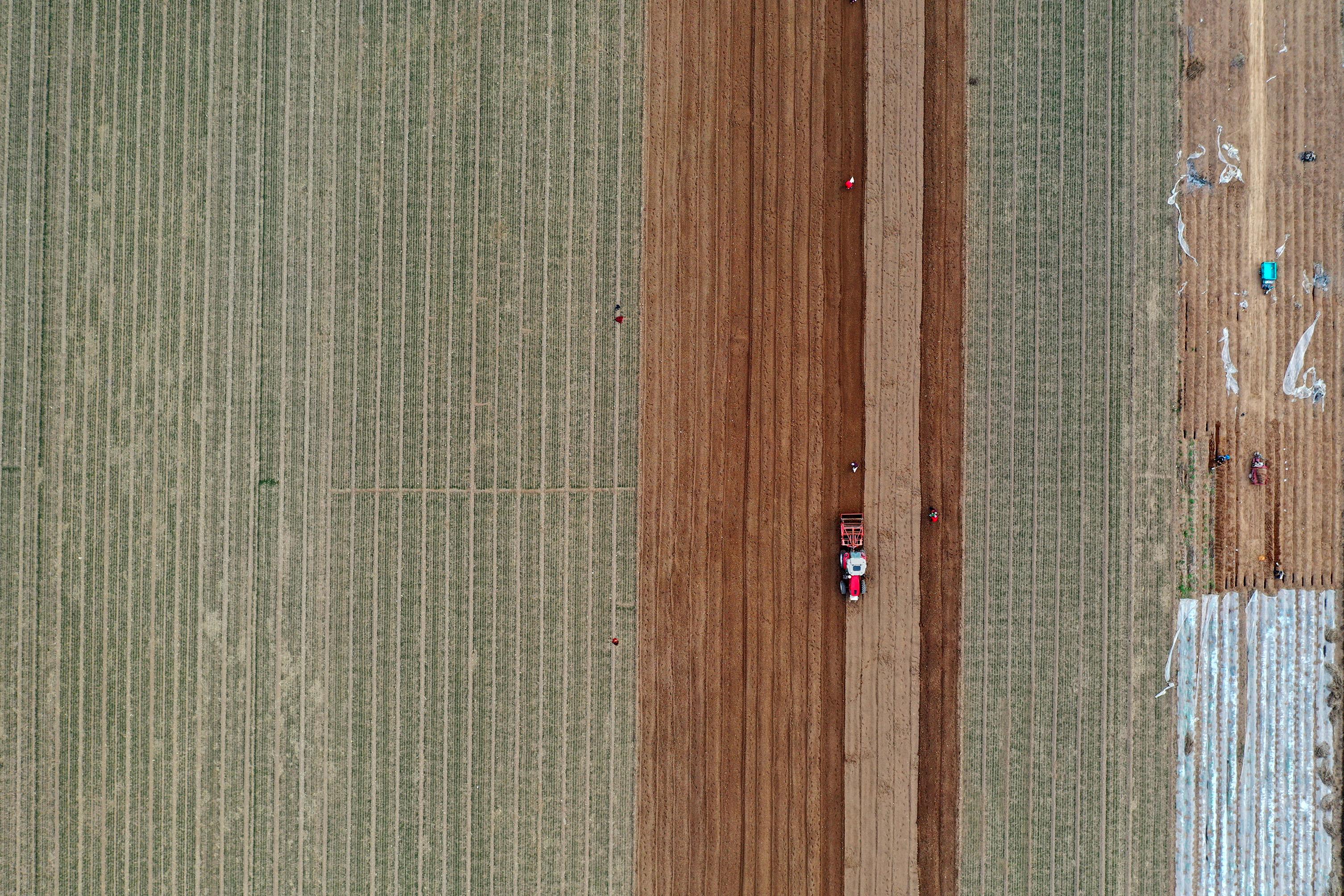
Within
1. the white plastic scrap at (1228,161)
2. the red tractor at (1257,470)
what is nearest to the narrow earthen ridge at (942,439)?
the white plastic scrap at (1228,161)

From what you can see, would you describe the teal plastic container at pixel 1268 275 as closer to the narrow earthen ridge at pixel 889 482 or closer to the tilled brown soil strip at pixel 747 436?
the narrow earthen ridge at pixel 889 482

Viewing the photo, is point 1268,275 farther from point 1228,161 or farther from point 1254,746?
point 1254,746

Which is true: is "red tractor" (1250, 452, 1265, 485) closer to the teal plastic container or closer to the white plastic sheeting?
the white plastic sheeting

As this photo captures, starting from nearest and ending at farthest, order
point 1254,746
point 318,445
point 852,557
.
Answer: point 852,557 < point 1254,746 < point 318,445

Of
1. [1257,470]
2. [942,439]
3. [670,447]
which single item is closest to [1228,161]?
[1257,470]

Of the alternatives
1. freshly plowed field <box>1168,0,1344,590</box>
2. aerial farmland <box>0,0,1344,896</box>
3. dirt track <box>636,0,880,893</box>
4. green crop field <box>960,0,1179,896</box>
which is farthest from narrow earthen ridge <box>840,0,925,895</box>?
freshly plowed field <box>1168,0,1344,590</box>

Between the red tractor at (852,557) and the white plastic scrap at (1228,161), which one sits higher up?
the white plastic scrap at (1228,161)
